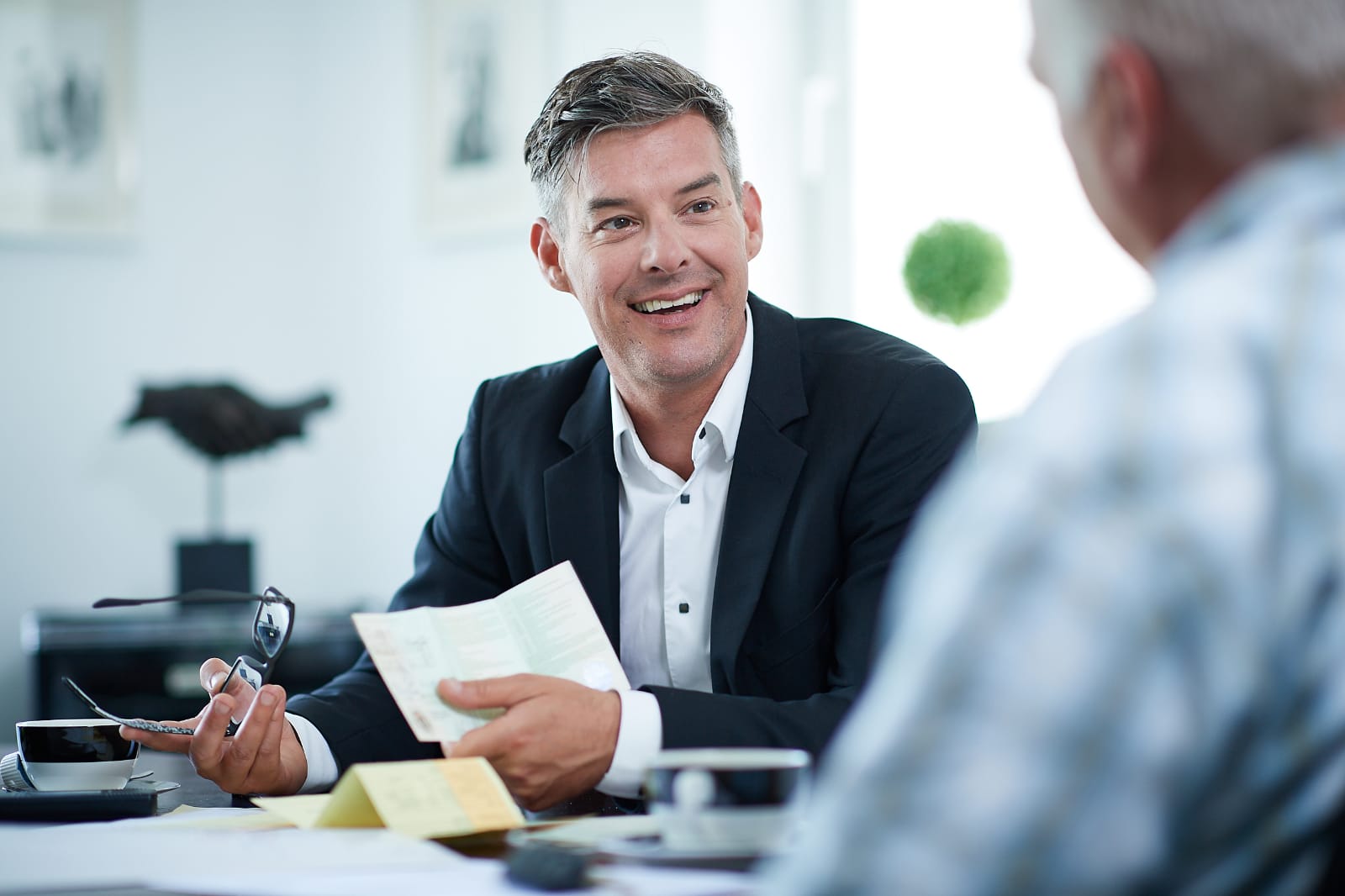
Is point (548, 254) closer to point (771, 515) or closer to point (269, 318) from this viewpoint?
point (771, 515)

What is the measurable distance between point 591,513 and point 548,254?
0.50 m

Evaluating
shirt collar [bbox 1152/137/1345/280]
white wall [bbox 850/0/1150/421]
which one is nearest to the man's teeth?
white wall [bbox 850/0/1150/421]

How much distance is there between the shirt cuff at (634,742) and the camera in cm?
125

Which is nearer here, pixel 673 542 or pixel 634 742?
pixel 634 742

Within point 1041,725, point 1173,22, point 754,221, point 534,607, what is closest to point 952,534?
point 1041,725

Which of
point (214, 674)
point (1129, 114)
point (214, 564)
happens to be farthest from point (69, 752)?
point (214, 564)

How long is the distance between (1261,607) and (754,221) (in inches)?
65.0

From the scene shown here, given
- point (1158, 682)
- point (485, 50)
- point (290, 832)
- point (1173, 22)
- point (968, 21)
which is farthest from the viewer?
point (485, 50)

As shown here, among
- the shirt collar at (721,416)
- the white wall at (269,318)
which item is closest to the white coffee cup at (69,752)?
the shirt collar at (721,416)

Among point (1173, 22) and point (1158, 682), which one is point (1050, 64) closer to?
point (1173, 22)

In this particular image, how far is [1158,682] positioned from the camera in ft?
1.42

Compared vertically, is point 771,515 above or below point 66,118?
below

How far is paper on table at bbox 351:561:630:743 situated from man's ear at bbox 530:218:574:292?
0.87 metres

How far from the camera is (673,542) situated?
177 centimetres
